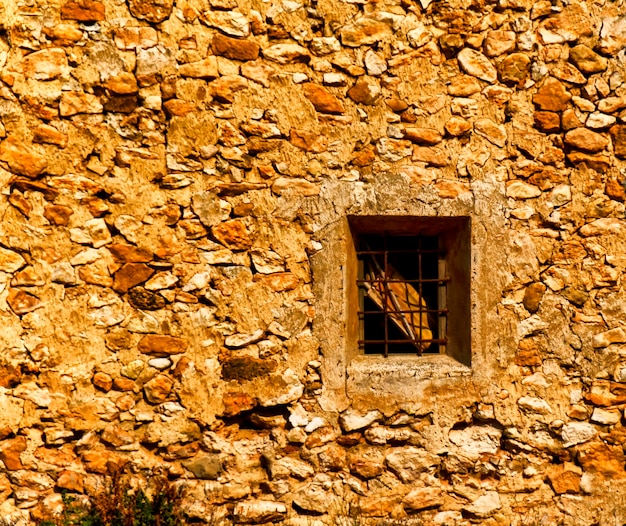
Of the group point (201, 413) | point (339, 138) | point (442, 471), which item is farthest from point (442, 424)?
point (339, 138)

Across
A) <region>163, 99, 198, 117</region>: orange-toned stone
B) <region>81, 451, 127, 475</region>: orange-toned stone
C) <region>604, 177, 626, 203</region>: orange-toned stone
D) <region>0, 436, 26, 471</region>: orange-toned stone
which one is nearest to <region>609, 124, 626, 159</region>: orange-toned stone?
<region>604, 177, 626, 203</region>: orange-toned stone

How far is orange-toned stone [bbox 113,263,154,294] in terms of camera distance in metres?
3.15

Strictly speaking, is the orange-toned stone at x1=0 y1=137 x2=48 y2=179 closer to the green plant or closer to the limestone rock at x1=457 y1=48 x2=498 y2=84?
the green plant

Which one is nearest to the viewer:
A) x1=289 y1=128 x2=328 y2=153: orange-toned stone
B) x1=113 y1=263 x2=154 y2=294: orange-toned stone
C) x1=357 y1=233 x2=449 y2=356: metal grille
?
x1=113 y1=263 x2=154 y2=294: orange-toned stone

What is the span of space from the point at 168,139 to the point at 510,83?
1.82m

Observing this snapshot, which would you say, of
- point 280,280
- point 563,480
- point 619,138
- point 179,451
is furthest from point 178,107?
point 563,480

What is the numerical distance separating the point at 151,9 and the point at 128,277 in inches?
53.0

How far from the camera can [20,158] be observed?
10.1 ft

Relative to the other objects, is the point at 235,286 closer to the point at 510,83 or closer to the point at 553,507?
the point at 510,83

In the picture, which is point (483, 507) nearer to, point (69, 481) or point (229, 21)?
point (69, 481)

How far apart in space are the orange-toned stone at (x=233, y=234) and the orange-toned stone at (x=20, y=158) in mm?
907

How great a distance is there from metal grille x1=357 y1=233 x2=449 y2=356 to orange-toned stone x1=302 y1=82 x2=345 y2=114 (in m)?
0.72

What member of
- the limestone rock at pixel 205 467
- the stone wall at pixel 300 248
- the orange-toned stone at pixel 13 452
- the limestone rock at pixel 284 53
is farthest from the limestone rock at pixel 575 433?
the orange-toned stone at pixel 13 452

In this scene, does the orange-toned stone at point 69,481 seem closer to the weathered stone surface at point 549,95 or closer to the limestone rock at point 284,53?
Answer: the limestone rock at point 284,53
